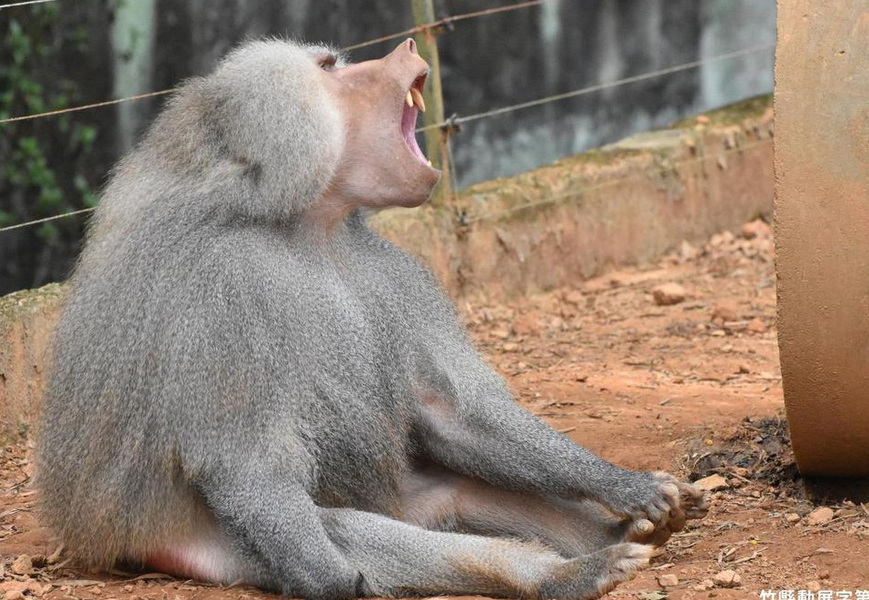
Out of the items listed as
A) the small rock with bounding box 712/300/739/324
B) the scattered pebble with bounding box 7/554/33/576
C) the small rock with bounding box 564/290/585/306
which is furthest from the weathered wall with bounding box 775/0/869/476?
the small rock with bounding box 564/290/585/306

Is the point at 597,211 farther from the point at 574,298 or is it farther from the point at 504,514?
the point at 504,514

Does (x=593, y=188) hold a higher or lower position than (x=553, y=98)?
lower

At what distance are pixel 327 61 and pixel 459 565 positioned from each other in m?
1.20

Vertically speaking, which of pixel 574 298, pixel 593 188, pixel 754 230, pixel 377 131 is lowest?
pixel 574 298

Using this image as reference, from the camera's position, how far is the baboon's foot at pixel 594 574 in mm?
2926

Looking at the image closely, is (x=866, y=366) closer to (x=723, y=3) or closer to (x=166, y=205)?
(x=166, y=205)

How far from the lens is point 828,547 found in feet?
10.3

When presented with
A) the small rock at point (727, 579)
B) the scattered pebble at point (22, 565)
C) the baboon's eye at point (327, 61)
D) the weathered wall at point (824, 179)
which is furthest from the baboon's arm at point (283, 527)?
the weathered wall at point (824, 179)

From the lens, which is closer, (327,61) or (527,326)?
(327,61)

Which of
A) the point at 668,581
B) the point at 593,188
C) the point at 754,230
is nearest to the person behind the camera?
the point at 668,581

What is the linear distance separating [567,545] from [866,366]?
0.81 m

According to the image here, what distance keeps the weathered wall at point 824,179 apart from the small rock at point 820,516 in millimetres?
411

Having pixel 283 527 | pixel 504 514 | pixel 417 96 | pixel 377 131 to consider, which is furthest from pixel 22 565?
pixel 417 96

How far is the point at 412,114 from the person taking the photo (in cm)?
335
